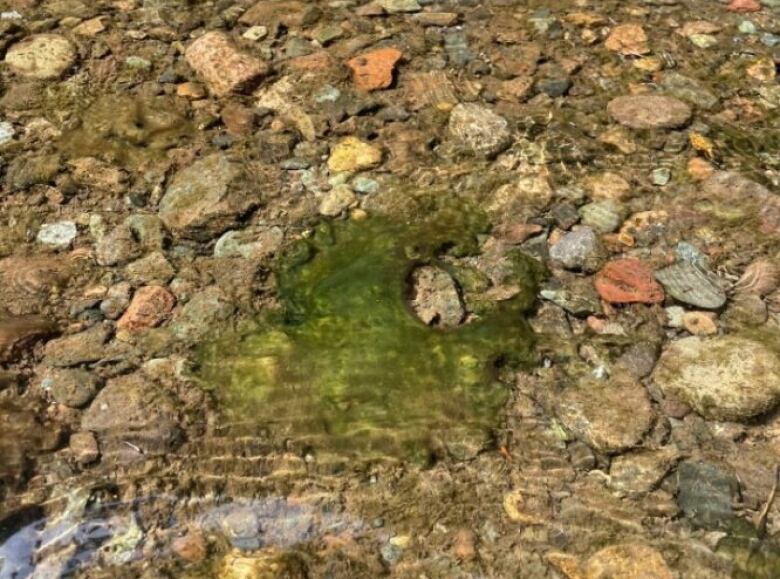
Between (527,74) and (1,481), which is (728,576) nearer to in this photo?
(1,481)

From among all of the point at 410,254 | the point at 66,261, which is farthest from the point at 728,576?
the point at 66,261

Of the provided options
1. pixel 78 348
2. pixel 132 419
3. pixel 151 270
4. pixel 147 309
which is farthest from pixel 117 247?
pixel 132 419

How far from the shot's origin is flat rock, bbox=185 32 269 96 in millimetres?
4484

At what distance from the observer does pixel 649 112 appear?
434 centimetres

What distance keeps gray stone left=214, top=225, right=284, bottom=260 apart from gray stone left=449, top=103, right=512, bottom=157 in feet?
3.79

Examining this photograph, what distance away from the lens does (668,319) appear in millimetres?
3350

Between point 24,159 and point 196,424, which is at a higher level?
point 24,159

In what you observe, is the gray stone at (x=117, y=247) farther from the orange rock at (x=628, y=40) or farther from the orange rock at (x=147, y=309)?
the orange rock at (x=628, y=40)

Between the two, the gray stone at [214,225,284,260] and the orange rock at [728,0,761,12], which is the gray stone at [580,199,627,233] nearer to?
the gray stone at [214,225,284,260]

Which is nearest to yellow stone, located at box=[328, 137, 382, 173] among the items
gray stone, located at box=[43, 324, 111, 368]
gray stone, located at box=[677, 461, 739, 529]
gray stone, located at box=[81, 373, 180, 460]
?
gray stone, located at box=[43, 324, 111, 368]

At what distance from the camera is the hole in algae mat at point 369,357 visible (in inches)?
117

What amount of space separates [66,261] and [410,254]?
156 centimetres

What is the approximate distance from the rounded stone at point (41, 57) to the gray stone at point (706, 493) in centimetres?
395

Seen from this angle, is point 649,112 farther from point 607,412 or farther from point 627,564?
point 627,564
